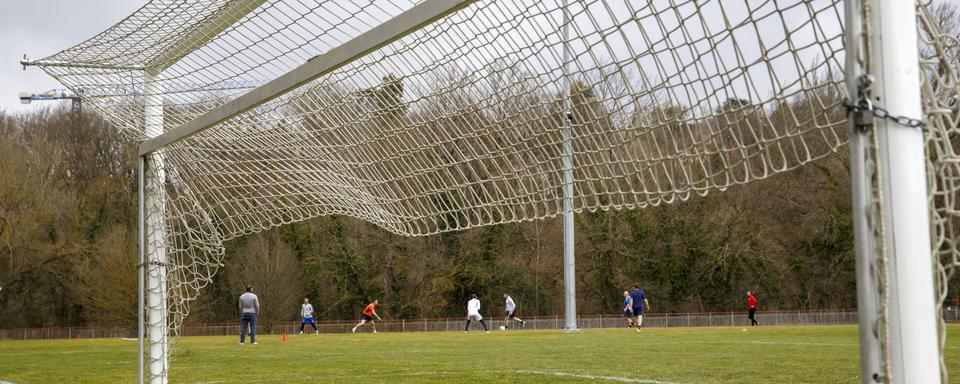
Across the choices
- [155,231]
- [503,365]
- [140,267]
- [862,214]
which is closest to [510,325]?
[503,365]

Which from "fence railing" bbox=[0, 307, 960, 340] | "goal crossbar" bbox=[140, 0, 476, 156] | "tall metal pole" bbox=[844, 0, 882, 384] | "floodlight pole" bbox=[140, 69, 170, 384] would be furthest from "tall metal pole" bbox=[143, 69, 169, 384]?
"fence railing" bbox=[0, 307, 960, 340]

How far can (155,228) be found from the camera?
28.0 feet

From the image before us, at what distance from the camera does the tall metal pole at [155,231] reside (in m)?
8.26

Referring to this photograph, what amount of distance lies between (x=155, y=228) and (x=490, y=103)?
342 cm

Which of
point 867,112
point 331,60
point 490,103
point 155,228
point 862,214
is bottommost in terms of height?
point 862,214

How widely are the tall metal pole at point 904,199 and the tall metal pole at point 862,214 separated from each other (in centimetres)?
4

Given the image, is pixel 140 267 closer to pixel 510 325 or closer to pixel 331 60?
pixel 331 60

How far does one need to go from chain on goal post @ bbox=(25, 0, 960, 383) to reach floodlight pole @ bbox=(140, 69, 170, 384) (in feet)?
0.06

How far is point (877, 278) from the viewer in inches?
109

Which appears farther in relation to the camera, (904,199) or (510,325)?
(510,325)

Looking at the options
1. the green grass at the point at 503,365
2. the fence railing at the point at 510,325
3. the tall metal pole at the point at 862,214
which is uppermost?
the tall metal pole at the point at 862,214

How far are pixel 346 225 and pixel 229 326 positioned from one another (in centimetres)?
726

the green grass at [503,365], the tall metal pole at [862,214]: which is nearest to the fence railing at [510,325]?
the green grass at [503,365]

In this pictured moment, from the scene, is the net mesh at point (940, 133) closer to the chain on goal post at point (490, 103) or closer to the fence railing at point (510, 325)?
the chain on goal post at point (490, 103)
